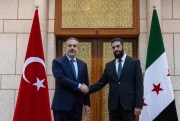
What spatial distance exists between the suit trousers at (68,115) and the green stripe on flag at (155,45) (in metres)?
1.58

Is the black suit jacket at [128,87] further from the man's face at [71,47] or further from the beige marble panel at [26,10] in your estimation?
the beige marble panel at [26,10]

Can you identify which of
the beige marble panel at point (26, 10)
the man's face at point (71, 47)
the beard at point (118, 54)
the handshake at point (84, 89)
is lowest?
the handshake at point (84, 89)

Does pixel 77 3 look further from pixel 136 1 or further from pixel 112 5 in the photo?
pixel 136 1

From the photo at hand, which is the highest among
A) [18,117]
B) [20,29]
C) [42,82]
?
[20,29]

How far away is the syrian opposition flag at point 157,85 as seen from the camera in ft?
17.4

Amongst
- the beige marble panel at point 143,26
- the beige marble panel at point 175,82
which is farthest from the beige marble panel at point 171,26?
the beige marble panel at point 175,82

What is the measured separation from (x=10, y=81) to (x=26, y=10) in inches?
51.8

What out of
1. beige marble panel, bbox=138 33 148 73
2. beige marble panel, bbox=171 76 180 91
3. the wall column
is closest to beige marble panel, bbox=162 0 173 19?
beige marble panel, bbox=138 33 148 73

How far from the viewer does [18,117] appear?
5.04m

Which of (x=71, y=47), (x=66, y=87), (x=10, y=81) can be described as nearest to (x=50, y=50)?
(x=10, y=81)

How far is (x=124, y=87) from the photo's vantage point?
15.0 feet

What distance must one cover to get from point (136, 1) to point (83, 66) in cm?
207

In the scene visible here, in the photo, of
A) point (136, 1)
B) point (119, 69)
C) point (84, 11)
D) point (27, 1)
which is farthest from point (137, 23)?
point (27, 1)

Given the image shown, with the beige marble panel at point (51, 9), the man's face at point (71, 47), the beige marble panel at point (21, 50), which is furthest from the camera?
the beige marble panel at point (51, 9)
